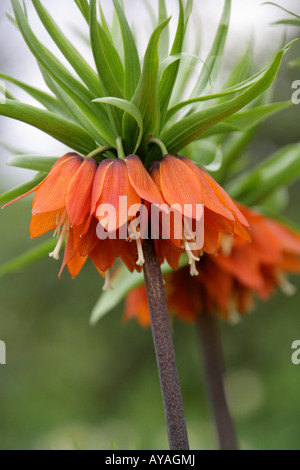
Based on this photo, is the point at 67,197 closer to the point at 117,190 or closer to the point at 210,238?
the point at 117,190

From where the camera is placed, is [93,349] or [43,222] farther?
[93,349]

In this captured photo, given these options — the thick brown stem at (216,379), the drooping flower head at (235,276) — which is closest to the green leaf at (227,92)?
the drooping flower head at (235,276)

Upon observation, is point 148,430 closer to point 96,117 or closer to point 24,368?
point 24,368

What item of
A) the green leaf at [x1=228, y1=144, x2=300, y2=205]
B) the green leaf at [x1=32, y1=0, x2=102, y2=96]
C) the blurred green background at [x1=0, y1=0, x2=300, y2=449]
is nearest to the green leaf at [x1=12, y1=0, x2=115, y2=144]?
the green leaf at [x1=32, y1=0, x2=102, y2=96]

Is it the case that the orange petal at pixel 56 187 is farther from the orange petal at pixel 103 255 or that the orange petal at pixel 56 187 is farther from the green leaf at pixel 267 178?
the green leaf at pixel 267 178

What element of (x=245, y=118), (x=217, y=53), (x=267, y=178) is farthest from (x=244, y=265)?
(x=217, y=53)
